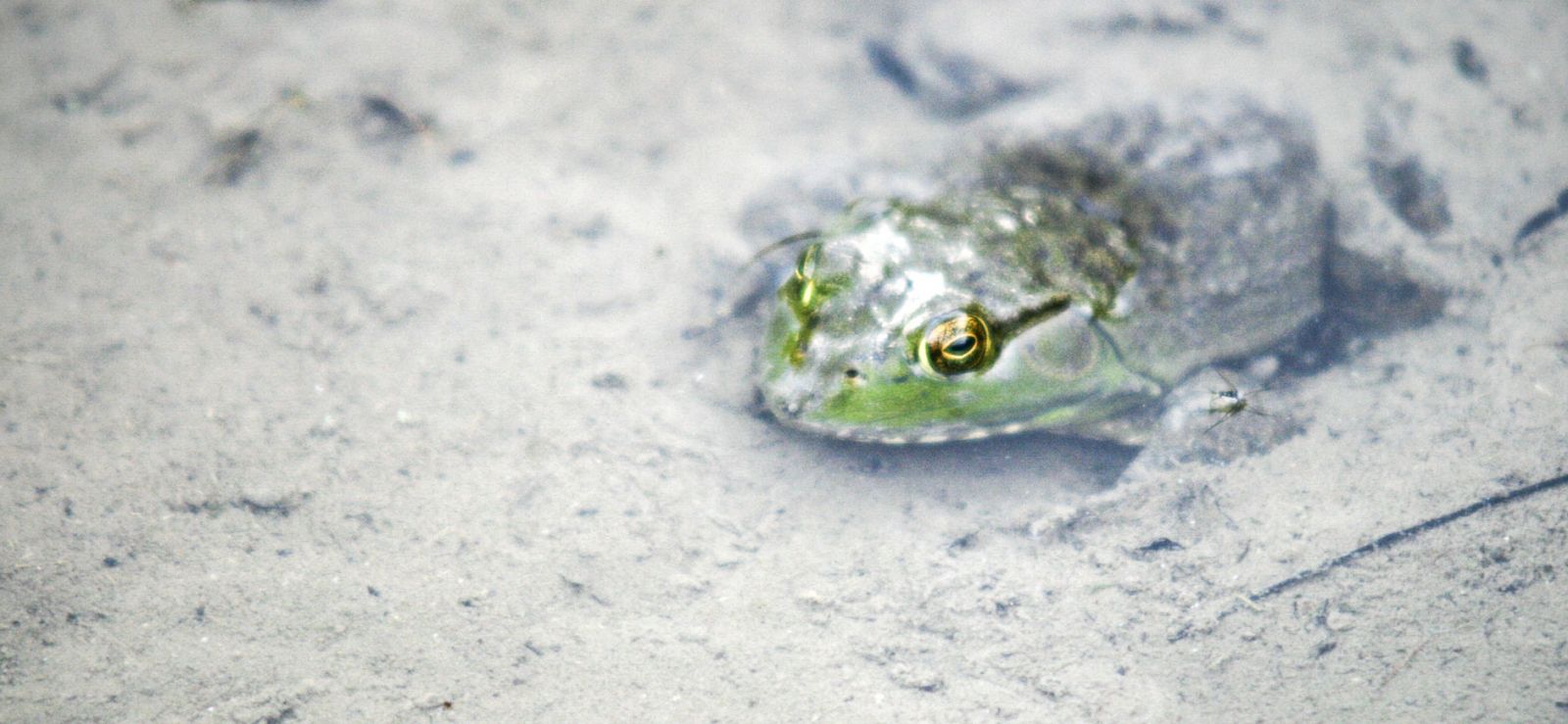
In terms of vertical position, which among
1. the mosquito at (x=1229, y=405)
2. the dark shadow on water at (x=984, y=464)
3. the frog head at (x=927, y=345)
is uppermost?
the frog head at (x=927, y=345)

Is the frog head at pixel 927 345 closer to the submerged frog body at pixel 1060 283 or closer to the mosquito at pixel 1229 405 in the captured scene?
the submerged frog body at pixel 1060 283

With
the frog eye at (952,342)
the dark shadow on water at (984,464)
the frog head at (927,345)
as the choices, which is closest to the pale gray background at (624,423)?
the dark shadow on water at (984,464)

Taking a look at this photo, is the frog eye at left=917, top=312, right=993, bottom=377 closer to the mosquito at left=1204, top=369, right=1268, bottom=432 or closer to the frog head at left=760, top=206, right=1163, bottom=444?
the frog head at left=760, top=206, right=1163, bottom=444

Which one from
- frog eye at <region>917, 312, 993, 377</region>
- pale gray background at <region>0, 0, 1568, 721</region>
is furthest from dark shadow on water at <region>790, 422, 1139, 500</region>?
frog eye at <region>917, 312, 993, 377</region>

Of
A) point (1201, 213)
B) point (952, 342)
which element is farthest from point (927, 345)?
point (1201, 213)

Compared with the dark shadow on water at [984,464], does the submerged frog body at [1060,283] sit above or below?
above

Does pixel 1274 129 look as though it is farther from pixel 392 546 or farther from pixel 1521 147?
pixel 392 546

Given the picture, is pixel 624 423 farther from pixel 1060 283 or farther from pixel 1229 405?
pixel 1229 405

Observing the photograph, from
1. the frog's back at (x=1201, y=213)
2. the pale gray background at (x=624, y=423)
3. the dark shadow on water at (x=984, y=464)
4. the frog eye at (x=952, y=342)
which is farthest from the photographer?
the frog's back at (x=1201, y=213)
